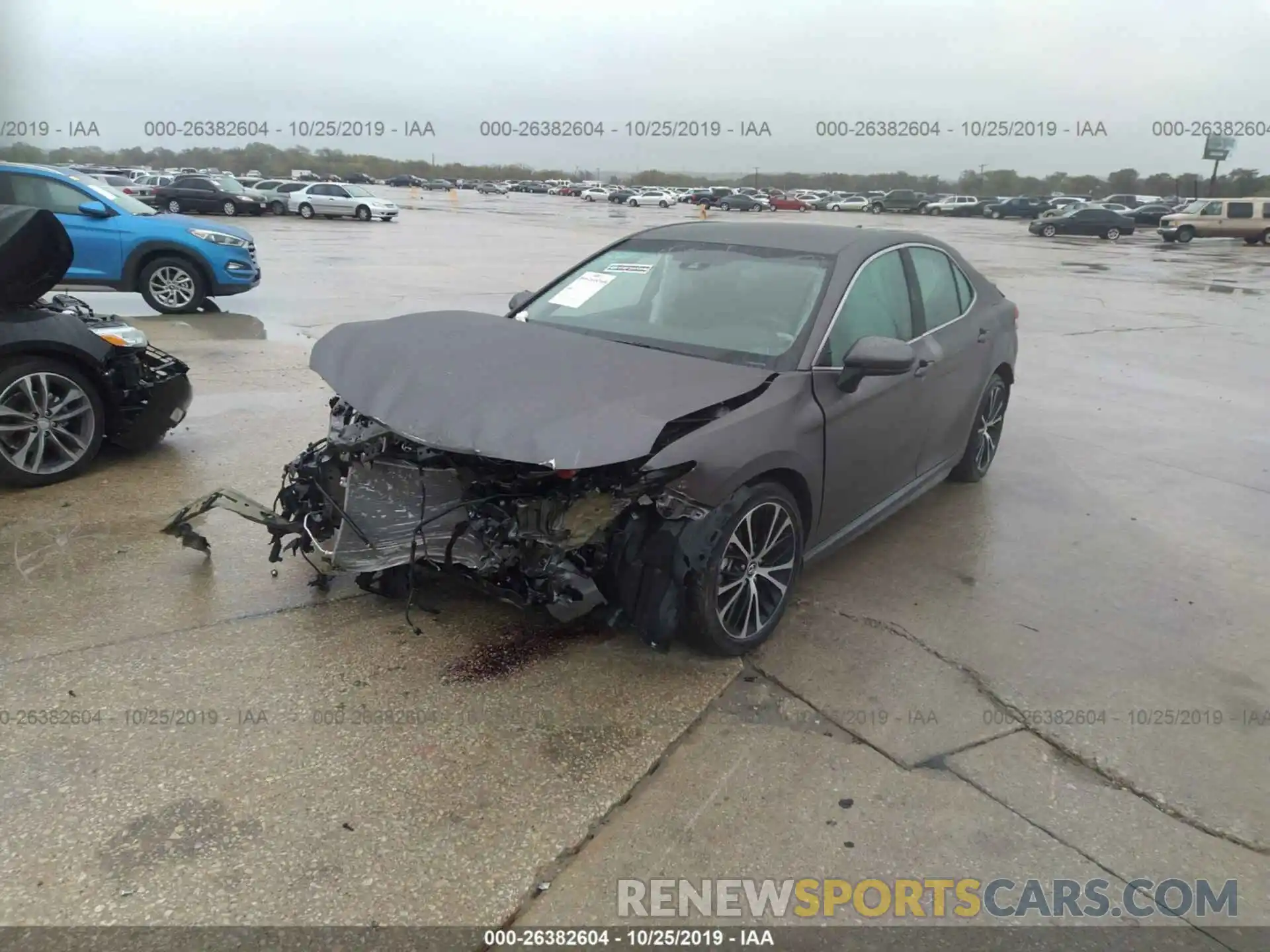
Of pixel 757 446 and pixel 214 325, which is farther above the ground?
pixel 214 325

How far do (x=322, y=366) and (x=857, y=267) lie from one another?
2551 mm

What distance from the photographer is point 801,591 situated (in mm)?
4340

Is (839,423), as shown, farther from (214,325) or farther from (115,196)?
(115,196)

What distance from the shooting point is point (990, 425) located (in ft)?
19.3

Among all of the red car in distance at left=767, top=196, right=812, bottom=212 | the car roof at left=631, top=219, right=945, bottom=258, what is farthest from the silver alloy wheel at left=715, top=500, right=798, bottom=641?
the red car in distance at left=767, top=196, right=812, bottom=212

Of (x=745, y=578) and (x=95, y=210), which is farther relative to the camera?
(x=95, y=210)

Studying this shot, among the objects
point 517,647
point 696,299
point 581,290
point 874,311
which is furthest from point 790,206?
point 517,647

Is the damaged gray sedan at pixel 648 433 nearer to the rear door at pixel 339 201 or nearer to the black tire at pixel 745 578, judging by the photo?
the black tire at pixel 745 578

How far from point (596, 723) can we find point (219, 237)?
10210mm

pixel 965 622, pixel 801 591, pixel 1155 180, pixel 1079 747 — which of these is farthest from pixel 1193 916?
pixel 1155 180

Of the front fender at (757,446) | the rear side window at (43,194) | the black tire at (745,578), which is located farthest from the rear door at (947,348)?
the rear side window at (43,194)

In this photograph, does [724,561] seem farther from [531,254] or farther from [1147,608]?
[531,254]

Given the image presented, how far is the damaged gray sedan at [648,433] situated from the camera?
3.29m

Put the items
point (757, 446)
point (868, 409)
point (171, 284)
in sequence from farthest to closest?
point (171, 284)
point (868, 409)
point (757, 446)
